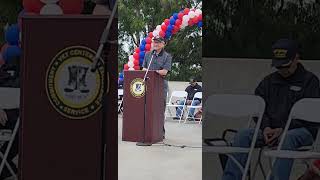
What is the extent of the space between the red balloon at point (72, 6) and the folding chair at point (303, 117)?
1527 mm

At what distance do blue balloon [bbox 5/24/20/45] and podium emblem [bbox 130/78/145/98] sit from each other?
393 centimetres

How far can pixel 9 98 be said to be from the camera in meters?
4.03

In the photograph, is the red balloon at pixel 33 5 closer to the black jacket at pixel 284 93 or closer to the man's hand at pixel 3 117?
the man's hand at pixel 3 117

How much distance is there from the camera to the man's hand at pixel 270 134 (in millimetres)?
3330

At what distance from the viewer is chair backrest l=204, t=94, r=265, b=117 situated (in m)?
3.36

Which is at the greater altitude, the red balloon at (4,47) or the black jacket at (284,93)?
the red balloon at (4,47)

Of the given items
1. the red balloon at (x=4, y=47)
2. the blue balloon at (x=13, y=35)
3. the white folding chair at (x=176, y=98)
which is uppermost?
the blue balloon at (x=13, y=35)

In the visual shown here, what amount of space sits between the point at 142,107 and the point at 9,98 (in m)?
3.99

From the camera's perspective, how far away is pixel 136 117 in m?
8.02

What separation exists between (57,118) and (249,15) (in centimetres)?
144

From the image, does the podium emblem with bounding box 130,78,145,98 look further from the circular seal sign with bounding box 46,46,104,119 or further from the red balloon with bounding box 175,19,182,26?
the circular seal sign with bounding box 46,46,104,119

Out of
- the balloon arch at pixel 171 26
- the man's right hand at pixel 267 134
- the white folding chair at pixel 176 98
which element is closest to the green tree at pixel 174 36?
the white folding chair at pixel 176 98

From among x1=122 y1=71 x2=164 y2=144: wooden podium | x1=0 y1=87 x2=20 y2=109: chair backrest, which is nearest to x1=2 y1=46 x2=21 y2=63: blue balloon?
x1=0 y1=87 x2=20 y2=109: chair backrest

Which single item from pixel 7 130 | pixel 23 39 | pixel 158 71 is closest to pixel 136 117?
pixel 158 71
